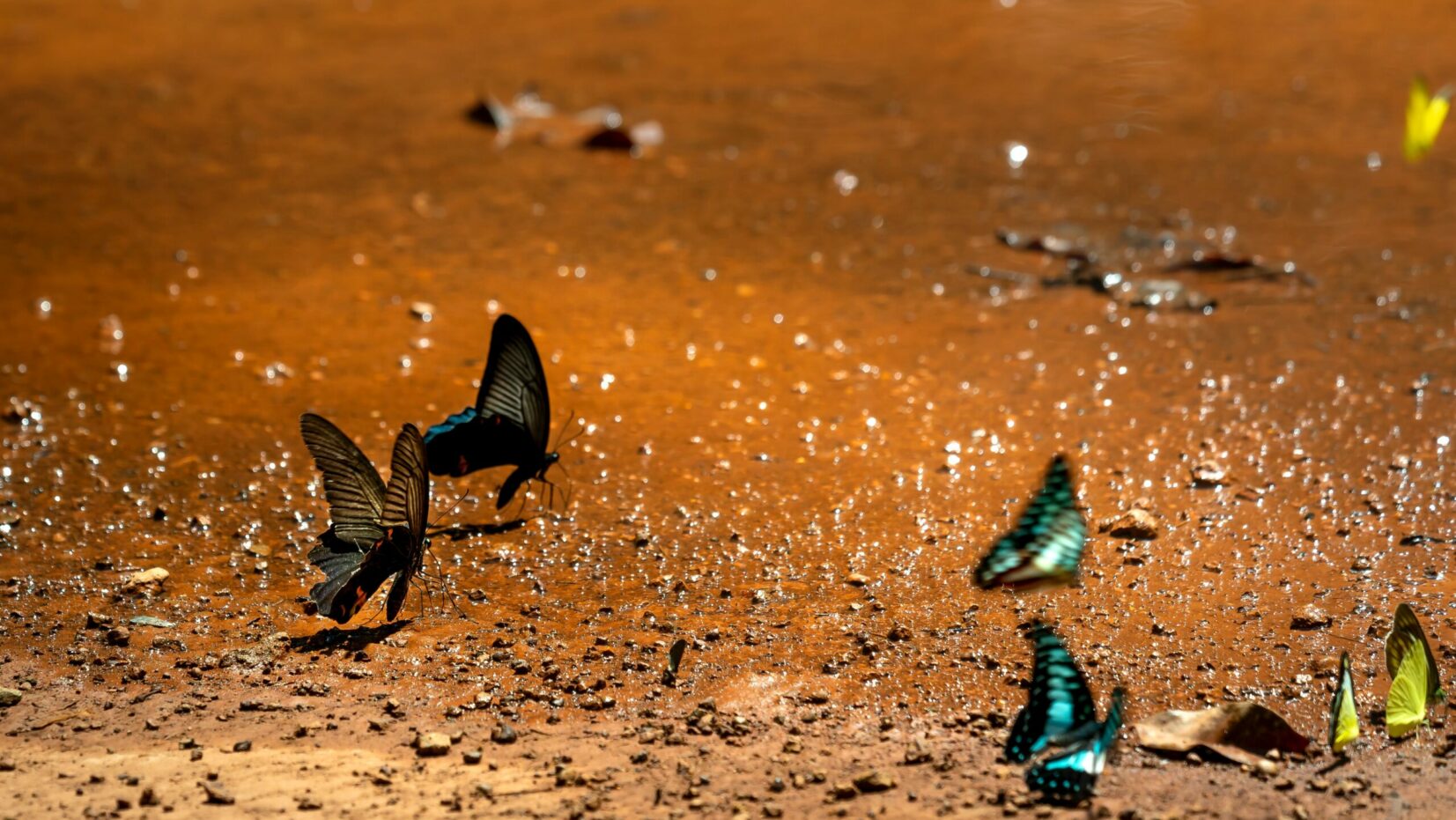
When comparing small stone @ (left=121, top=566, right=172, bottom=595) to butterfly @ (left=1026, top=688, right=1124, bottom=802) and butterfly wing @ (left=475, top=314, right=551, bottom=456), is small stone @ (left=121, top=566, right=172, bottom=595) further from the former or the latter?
butterfly @ (left=1026, top=688, right=1124, bottom=802)

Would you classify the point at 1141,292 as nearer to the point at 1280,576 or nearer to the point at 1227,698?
the point at 1280,576

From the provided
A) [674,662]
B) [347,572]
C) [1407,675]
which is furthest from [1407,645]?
[347,572]

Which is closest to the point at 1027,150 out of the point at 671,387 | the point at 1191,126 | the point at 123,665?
the point at 1191,126

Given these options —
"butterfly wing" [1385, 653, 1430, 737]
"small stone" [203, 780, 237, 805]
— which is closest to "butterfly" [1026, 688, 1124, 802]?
"butterfly wing" [1385, 653, 1430, 737]

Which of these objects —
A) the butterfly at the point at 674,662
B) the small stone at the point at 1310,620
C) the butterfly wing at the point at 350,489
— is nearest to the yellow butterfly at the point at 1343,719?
the small stone at the point at 1310,620

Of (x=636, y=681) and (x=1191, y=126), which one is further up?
(x=1191, y=126)
